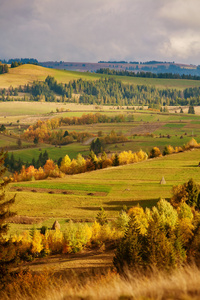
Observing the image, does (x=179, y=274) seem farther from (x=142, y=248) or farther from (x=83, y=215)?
(x=83, y=215)

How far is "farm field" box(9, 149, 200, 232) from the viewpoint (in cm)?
8438

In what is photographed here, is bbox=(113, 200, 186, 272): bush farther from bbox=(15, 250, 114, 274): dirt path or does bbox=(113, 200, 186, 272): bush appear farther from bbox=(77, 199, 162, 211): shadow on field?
bbox=(77, 199, 162, 211): shadow on field

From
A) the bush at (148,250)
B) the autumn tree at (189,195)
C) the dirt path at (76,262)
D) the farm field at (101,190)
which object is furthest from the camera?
the farm field at (101,190)

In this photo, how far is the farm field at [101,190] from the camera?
8438cm

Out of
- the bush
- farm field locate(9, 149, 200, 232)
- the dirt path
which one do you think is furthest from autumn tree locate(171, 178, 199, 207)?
the bush

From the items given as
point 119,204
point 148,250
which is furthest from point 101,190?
point 148,250

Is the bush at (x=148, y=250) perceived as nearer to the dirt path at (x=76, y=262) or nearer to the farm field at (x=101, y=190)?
the dirt path at (x=76, y=262)

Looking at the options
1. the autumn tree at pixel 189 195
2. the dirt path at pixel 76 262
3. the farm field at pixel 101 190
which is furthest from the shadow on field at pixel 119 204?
the dirt path at pixel 76 262

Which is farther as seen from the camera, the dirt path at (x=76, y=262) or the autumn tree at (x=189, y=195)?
the autumn tree at (x=189, y=195)

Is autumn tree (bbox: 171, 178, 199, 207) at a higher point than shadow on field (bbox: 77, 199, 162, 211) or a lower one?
higher

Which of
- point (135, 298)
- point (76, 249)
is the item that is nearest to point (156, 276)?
point (135, 298)

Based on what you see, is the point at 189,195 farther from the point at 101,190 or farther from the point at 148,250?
the point at 148,250

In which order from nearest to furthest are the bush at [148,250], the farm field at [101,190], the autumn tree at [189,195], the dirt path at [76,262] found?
1. the bush at [148,250]
2. the dirt path at [76,262]
3. the autumn tree at [189,195]
4. the farm field at [101,190]

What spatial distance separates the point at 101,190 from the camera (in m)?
101
